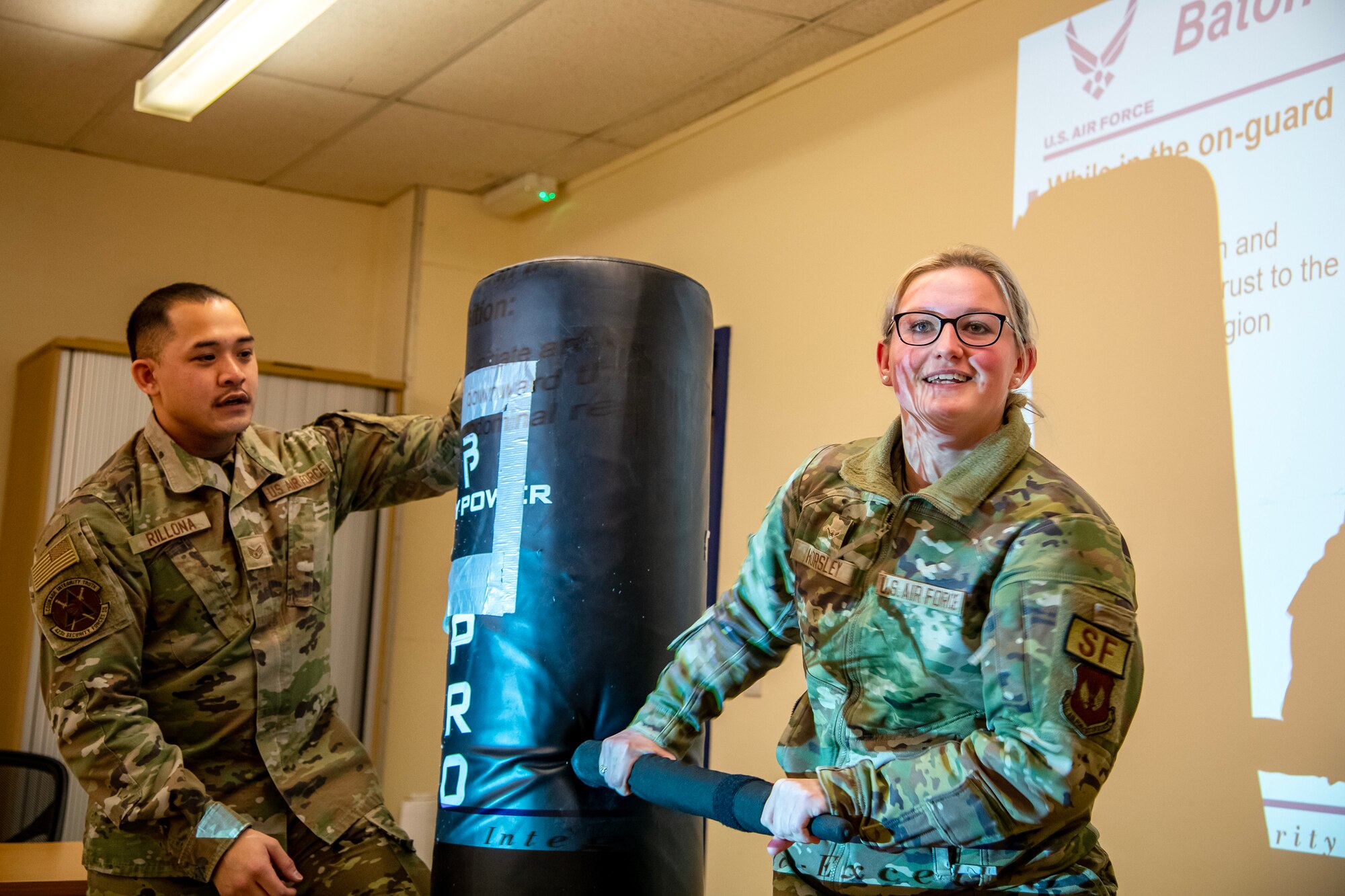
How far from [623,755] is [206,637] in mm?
1037

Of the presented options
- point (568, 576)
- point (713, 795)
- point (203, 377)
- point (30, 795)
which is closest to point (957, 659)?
point (713, 795)

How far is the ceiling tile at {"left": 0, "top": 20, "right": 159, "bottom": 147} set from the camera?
4188mm

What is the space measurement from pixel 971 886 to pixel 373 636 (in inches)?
160

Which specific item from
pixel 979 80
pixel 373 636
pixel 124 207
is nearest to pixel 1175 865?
pixel 979 80

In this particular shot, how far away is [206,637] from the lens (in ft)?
8.02

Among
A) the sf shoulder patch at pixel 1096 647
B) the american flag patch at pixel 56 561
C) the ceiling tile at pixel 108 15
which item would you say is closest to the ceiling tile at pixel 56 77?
the ceiling tile at pixel 108 15

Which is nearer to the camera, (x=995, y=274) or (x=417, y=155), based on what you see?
(x=995, y=274)

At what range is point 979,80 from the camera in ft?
11.7

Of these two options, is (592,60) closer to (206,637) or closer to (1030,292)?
(1030,292)

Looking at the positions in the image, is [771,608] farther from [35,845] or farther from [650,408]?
[35,845]

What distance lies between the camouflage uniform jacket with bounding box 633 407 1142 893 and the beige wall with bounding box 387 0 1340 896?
1.36 m

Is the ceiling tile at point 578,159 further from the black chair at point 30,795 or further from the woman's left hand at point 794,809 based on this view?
the woman's left hand at point 794,809

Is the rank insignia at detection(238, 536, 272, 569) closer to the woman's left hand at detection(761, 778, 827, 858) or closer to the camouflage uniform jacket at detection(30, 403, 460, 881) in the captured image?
the camouflage uniform jacket at detection(30, 403, 460, 881)

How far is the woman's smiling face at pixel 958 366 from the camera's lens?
165 cm
